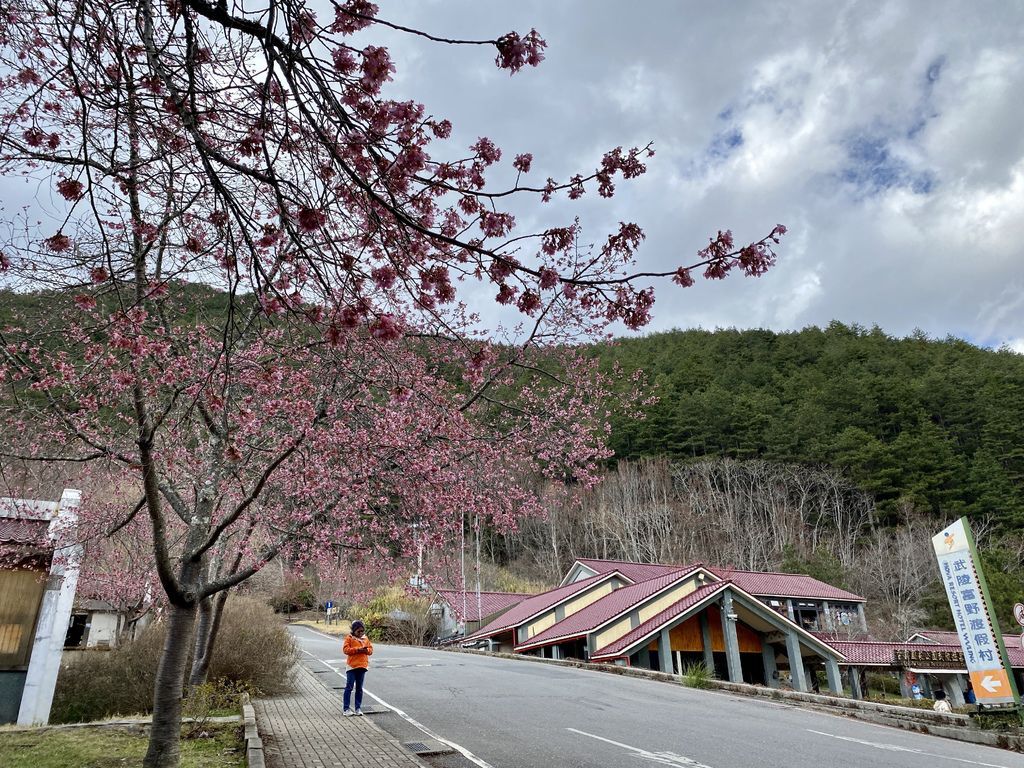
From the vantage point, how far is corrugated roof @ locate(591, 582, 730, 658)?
23812 mm

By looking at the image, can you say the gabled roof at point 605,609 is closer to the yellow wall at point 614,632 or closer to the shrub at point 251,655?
the yellow wall at point 614,632

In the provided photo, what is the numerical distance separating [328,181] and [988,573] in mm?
42075

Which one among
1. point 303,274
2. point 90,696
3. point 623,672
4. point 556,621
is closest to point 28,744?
point 90,696

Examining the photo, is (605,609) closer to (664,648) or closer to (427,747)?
(664,648)

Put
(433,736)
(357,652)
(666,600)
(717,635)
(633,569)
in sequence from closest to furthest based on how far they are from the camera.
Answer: (433,736) < (357,652) < (717,635) < (666,600) < (633,569)

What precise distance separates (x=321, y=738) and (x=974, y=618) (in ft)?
42.1

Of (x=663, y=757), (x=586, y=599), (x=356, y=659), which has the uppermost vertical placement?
(x=586, y=599)

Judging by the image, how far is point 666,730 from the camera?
387 inches

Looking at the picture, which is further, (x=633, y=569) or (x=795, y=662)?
(x=633, y=569)

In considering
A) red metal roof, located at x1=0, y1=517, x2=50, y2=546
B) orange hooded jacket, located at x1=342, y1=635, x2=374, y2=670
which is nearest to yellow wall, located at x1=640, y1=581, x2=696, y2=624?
orange hooded jacket, located at x1=342, y1=635, x2=374, y2=670

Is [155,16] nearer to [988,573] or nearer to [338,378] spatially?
[338,378]

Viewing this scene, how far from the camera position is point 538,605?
114 feet

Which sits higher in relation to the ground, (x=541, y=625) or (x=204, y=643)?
(x=541, y=625)

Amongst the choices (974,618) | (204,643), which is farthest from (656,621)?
(204,643)
